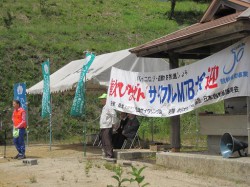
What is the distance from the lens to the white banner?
833cm

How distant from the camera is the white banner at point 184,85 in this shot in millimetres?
8328

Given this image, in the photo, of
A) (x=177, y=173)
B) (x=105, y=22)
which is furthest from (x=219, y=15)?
(x=105, y=22)

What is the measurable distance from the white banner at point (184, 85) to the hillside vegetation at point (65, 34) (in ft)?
21.1

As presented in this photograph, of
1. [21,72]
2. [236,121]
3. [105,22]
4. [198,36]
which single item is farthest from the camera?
[105,22]

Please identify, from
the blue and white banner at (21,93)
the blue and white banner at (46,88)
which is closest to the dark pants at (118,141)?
the blue and white banner at (46,88)

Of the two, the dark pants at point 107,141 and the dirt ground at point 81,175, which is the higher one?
the dark pants at point 107,141

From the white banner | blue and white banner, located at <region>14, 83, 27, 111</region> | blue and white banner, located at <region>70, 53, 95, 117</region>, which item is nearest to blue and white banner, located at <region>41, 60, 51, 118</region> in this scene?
blue and white banner, located at <region>14, 83, 27, 111</region>

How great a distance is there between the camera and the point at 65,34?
29656 millimetres

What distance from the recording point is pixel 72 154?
1321 cm

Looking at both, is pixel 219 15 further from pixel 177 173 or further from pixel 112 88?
pixel 177 173

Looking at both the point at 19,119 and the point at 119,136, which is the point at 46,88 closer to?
the point at 19,119

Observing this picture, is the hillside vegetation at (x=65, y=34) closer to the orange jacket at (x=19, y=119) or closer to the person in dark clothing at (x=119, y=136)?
the person in dark clothing at (x=119, y=136)

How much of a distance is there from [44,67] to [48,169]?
5371 mm

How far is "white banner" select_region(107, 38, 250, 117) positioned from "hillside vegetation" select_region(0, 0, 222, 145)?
6.43 metres
